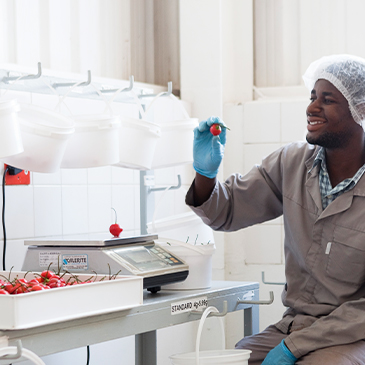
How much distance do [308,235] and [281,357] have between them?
446mm

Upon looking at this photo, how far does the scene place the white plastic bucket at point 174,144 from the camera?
7.48 feet

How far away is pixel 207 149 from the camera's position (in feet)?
6.94

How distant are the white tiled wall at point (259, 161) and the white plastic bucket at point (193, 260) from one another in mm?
1314

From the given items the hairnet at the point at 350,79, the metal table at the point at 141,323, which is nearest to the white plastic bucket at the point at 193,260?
the metal table at the point at 141,323

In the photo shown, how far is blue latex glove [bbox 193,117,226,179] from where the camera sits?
208 cm

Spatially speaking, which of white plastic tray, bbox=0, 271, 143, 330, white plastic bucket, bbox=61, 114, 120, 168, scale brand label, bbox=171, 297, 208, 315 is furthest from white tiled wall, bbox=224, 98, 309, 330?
white plastic tray, bbox=0, 271, 143, 330

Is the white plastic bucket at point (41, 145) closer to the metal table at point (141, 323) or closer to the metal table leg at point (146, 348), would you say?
the metal table at point (141, 323)

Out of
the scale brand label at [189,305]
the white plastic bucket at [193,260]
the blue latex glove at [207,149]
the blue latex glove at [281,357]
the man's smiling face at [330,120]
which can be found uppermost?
the man's smiling face at [330,120]

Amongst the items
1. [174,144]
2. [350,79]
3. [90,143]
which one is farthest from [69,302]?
[350,79]

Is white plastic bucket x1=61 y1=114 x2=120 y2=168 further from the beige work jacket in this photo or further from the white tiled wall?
the white tiled wall

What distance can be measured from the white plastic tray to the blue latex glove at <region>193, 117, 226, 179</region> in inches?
22.7

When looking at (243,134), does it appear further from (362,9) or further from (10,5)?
(10,5)

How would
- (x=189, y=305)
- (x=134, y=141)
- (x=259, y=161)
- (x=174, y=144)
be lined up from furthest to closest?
(x=259, y=161)
(x=174, y=144)
(x=134, y=141)
(x=189, y=305)

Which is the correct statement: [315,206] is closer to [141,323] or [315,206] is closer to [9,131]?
[141,323]
